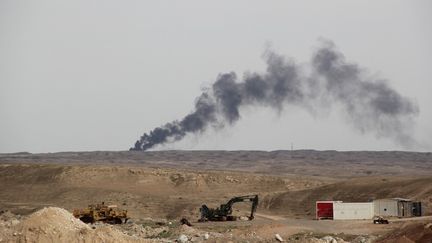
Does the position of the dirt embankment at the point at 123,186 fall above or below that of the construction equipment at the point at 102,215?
above

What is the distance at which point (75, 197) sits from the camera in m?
90.8

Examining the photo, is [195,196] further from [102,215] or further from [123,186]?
[102,215]

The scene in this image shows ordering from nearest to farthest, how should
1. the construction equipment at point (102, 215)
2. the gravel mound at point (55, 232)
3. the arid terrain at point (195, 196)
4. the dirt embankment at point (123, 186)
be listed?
the gravel mound at point (55, 232), the arid terrain at point (195, 196), the construction equipment at point (102, 215), the dirt embankment at point (123, 186)

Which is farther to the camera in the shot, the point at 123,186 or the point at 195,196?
the point at 123,186

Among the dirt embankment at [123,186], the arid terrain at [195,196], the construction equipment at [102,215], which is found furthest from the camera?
the dirt embankment at [123,186]

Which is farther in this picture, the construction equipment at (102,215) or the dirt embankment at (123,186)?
the dirt embankment at (123,186)

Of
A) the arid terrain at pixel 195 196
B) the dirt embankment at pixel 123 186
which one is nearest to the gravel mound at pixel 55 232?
the arid terrain at pixel 195 196

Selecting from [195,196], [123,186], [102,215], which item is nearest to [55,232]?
[102,215]

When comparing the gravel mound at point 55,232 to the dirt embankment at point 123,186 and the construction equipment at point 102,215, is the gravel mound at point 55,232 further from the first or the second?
the dirt embankment at point 123,186

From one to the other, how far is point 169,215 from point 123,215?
16.1m

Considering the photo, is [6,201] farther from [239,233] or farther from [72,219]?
[72,219]

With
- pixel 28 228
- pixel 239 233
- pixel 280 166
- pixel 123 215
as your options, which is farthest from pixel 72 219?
pixel 280 166

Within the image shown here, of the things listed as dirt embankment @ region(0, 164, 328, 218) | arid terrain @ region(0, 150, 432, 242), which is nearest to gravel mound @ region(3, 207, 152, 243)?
arid terrain @ region(0, 150, 432, 242)

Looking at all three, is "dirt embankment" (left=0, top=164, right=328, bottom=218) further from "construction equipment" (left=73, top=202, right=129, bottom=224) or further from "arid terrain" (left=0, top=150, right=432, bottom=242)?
"construction equipment" (left=73, top=202, right=129, bottom=224)
